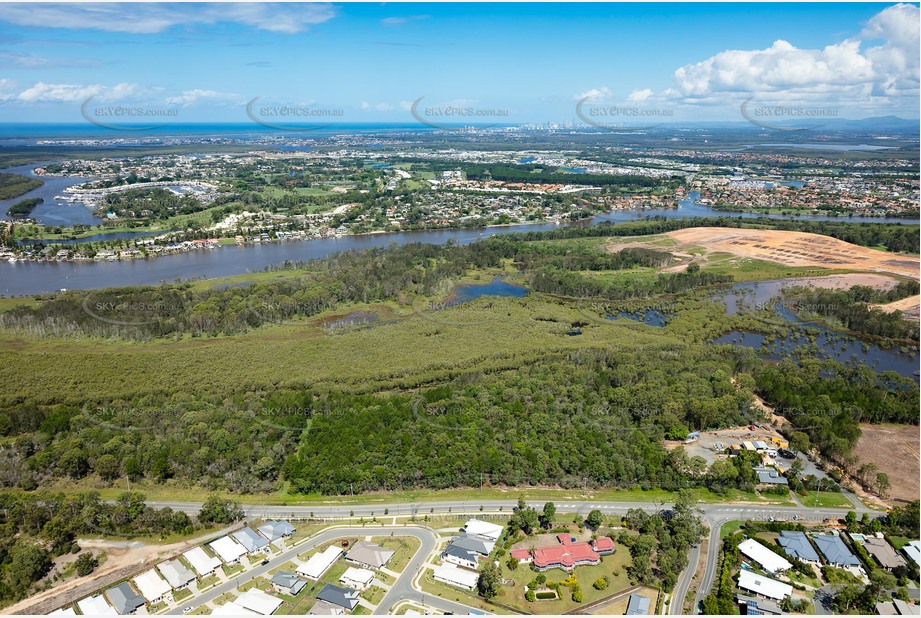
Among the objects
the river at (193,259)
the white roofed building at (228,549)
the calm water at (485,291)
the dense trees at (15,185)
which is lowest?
the white roofed building at (228,549)

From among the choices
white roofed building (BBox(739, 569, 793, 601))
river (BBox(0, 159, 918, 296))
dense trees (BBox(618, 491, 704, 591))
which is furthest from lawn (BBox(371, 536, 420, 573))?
river (BBox(0, 159, 918, 296))

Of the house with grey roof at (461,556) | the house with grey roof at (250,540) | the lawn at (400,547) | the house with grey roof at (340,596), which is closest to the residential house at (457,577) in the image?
the house with grey roof at (461,556)

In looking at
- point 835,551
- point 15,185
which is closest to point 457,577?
point 835,551

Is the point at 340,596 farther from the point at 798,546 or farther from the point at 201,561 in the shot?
the point at 798,546

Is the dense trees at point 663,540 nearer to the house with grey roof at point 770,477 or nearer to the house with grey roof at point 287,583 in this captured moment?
the house with grey roof at point 770,477

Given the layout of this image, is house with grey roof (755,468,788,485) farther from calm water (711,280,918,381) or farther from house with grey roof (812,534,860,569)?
calm water (711,280,918,381)

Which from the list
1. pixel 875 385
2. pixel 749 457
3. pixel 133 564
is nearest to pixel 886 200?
pixel 875 385

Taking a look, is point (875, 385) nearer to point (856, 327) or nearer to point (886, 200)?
point (856, 327)
